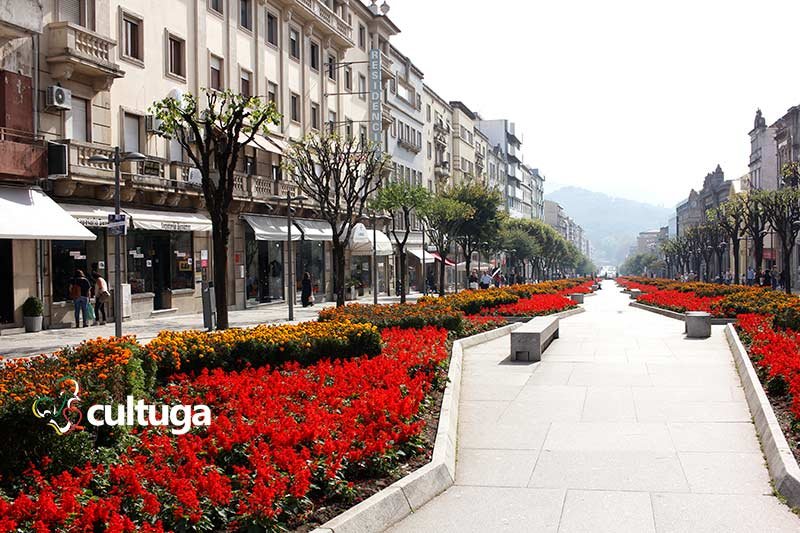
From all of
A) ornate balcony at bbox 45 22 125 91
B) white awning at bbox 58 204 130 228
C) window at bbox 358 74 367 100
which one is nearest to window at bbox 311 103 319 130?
window at bbox 358 74 367 100

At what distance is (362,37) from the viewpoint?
50469mm

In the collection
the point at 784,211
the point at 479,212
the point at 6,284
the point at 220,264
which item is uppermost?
the point at 479,212

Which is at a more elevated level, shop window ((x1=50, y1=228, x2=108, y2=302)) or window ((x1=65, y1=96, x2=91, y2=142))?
window ((x1=65, y1=96, x2=91, y2=142))

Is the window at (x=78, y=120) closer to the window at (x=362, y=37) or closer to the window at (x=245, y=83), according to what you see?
the window at (x=245, y=83)

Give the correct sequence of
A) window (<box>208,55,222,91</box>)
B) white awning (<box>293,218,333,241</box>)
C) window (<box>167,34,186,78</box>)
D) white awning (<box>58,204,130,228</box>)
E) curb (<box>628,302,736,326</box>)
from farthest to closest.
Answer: white awning (<box>293,218,333,241</box>) < window (<box>208,55,222,91</box>) < window (<box>167,34,186,78</box>) < curb (<box>628,302,736,326</box>) < white awning (<box>58,204,130,228</box>)

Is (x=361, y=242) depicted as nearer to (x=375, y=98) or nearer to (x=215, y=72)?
(x=375, y=98)

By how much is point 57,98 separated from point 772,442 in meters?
20.6

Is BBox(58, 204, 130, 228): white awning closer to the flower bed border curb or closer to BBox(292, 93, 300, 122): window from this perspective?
BBox(292, 93, 300, 122): window

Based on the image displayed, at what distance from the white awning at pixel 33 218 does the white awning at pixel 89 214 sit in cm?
88

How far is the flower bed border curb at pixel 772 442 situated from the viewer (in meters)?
6.53

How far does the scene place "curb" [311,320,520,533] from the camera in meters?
5.60

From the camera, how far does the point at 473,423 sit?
9773 millimetres

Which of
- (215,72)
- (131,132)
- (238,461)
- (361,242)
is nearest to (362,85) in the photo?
(361,242)

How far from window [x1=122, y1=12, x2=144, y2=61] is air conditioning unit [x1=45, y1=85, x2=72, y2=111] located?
12.8 feet
